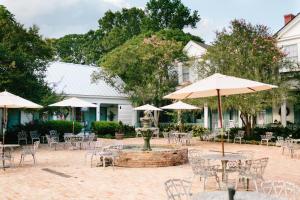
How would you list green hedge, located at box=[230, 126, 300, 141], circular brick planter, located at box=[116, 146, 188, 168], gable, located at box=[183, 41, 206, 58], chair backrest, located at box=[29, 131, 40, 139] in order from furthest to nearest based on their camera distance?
gable, located at box=[183, 41, 206, 58] → green hedge, located at box=[230, 126, 300, 141] → chair backrest, located at box=[29, 131, 40, 139] → circular brick planter, located at box=[116, 146, 188, 168]

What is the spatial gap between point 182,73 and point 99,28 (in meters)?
27.8

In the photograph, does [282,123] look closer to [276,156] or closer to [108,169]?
[276,156]

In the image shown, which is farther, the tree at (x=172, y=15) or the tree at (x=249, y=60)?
the tree at (x=172, y=15)

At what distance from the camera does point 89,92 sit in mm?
31672

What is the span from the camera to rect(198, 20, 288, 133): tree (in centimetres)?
2133

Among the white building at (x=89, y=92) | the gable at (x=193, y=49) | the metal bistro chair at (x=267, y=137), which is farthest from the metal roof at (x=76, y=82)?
the metal bistro chair at (x=267, y=137)

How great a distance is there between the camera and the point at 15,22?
70.6 feet

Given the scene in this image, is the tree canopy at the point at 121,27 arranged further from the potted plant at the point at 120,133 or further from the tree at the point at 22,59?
the tree at the point at 22,59

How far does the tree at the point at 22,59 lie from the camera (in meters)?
19.1

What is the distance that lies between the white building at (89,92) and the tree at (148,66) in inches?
103

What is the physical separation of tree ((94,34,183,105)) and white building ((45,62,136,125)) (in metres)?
2.60

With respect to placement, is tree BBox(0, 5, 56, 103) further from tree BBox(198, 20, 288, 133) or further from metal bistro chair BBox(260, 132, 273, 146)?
metal bistro chair BBox(260, 132, 273, 146)

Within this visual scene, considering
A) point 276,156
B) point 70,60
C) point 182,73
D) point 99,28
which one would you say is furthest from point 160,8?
point 276,156

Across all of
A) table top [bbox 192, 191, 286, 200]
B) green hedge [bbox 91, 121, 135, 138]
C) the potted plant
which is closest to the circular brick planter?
table top [bbox 192, 191, 286, 200]
